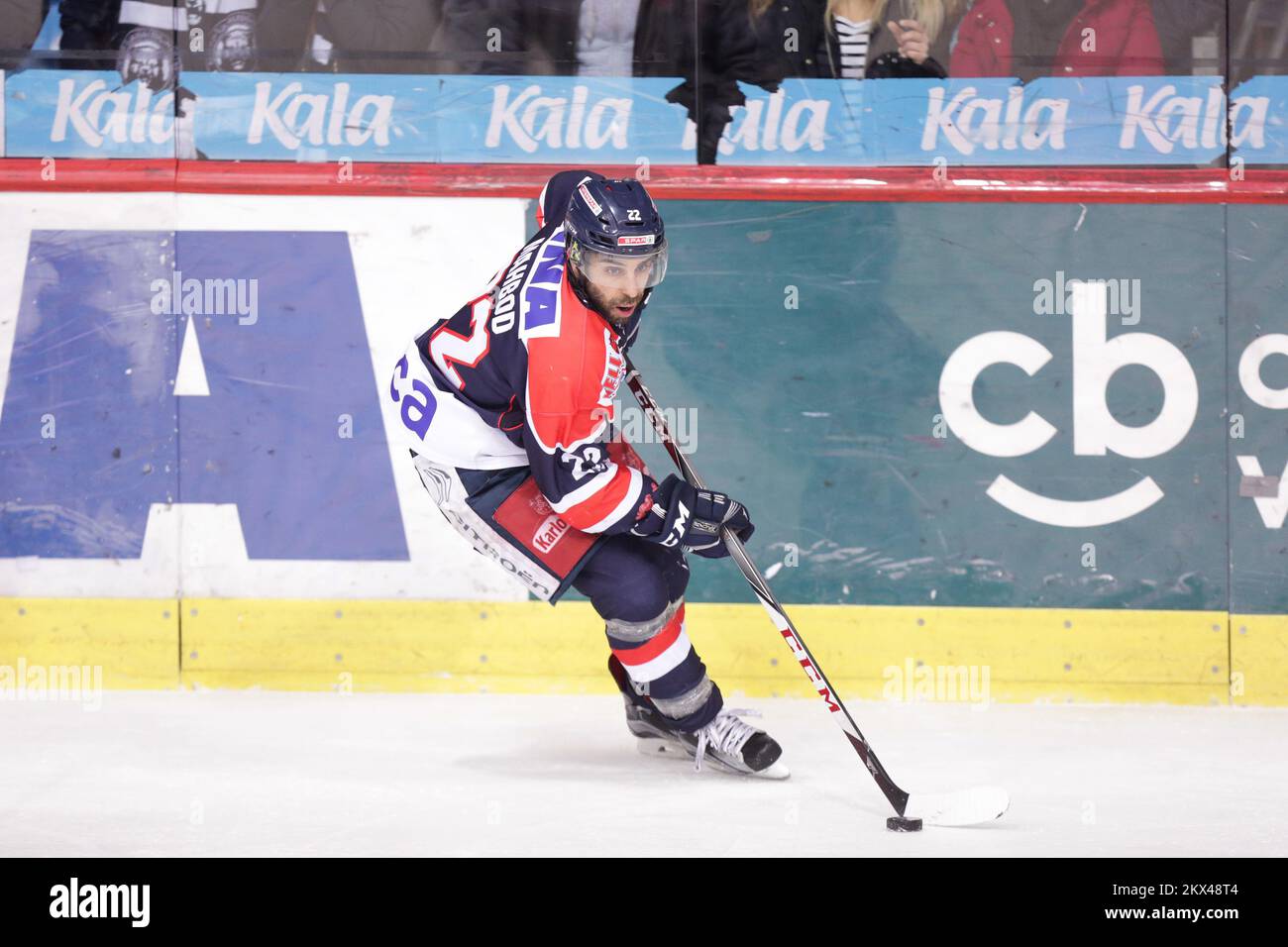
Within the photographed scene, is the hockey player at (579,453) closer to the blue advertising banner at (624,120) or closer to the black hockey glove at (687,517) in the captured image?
the black hockey glove at (687,517)

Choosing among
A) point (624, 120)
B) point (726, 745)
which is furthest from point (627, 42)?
point (726, 745)

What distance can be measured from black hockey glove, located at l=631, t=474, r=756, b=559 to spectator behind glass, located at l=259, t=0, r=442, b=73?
5.82ft

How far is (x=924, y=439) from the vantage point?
426 cm

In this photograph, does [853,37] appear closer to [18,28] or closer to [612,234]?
Result: [612,234]

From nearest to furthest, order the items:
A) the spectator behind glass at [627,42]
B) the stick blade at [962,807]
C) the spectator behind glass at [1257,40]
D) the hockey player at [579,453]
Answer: the stick blade at [962,807], the hockey player at [579,453], the spectator behind glass at [1257,40], the spectator behind glass at [627,42]

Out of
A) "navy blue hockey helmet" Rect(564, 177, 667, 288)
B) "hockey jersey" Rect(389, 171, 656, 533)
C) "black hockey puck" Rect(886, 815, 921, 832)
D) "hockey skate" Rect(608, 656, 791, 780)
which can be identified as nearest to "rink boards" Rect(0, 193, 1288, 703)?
"hockey skate" Rect(608, 656, 791, 780)

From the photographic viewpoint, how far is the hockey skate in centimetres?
344

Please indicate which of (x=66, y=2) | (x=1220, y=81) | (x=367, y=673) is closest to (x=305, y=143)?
(x=66, y=2)

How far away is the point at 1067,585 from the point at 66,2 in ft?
11.2

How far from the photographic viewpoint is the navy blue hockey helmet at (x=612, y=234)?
3100 mm

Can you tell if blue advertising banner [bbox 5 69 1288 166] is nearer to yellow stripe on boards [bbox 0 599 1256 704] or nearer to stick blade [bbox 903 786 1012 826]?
yellow stripe on boards [bbox 0 599 1256 704]

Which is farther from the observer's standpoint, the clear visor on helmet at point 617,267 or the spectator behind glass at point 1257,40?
the spectator behind glass at point 1257,40

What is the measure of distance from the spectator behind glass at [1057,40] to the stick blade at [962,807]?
7.14ft

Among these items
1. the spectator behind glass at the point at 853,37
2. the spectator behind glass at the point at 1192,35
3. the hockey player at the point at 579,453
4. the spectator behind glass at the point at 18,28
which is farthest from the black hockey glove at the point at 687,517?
the spectator behind glass at the point at 18,28
